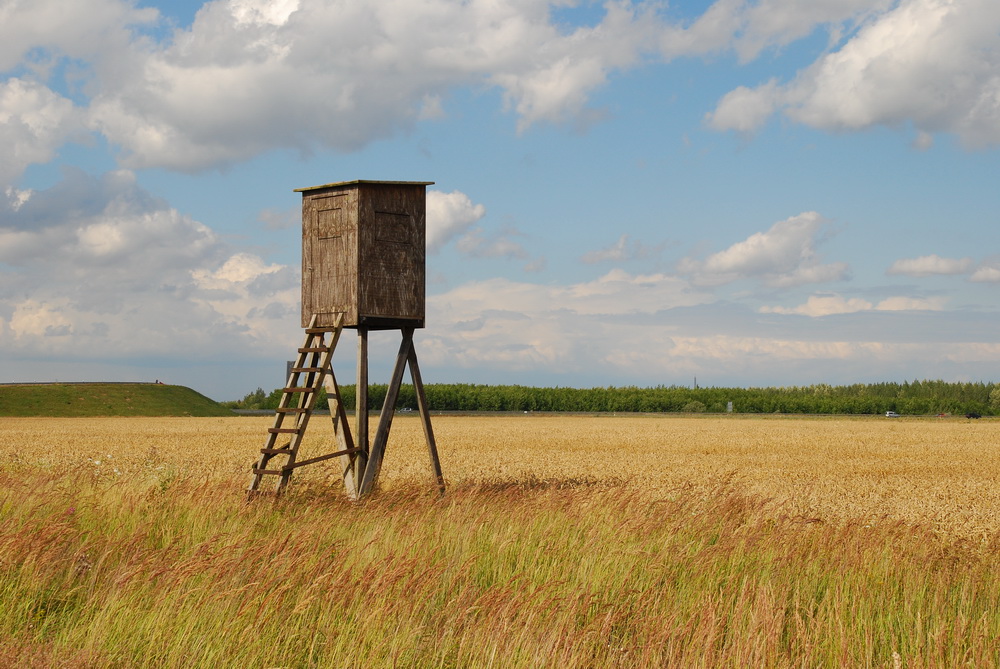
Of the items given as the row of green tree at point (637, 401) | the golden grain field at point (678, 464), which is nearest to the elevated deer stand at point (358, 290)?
the golden grain field at point (678, 464)

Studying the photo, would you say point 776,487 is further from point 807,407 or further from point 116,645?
point 807,407

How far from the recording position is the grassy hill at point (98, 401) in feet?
214

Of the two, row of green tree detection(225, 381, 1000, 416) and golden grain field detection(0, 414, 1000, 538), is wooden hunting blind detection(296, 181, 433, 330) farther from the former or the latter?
row of green tree detection(225, 381, 1000, 416)

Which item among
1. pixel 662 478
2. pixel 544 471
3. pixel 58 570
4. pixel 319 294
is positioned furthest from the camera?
pixel 544 471

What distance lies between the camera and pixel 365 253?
1434cm

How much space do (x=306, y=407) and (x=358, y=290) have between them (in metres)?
2.18

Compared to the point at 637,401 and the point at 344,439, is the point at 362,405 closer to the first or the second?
the point at 344,439

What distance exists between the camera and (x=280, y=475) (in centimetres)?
1373

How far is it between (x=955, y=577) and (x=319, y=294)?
1049cm

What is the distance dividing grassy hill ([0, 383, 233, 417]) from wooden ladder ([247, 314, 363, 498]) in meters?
58.0

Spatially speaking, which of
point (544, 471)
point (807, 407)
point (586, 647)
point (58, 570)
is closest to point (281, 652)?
point (586, 647)

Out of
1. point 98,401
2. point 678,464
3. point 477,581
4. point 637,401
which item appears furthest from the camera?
point 637,401

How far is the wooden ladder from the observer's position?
45.1ft

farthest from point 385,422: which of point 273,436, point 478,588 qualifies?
point 478,588
